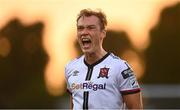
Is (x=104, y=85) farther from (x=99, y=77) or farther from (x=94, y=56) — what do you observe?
(x=94, y=56)

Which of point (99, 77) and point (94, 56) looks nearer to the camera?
point (99, 77)

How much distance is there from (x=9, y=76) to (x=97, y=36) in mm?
37944

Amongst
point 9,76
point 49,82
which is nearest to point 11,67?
point 9,76

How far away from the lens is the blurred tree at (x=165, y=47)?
41469mm

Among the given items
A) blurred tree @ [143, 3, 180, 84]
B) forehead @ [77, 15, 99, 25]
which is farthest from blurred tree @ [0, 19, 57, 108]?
forehead @ [77, 15, 99, 25]

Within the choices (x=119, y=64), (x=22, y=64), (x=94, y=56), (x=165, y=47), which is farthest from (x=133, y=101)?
(x=22, y=64)

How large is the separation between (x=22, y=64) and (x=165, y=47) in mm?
7587

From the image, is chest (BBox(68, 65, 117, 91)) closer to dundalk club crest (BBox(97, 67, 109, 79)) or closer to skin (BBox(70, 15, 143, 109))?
dundalk club crest (BBox(97, 67, 109, 79))

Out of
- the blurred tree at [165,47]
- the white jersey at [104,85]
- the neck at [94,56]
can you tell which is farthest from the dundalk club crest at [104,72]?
the blurred tree at [165,47]

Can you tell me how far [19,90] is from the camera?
140 ft

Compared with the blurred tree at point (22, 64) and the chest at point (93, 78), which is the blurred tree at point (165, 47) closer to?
Answer: the blurred tree at point (22, 64)

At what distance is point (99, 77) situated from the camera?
6.00 meters

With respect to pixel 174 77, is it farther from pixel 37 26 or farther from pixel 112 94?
pixel 112 94

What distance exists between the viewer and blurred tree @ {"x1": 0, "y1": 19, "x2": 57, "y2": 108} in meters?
41.1
